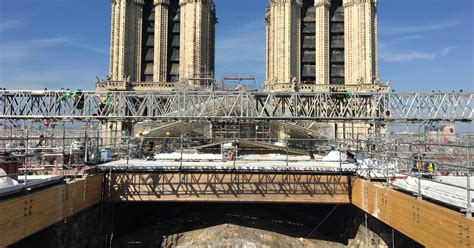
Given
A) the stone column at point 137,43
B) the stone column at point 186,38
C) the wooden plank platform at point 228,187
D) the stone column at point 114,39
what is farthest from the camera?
the stone column at point 137,43

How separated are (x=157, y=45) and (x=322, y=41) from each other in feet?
72.9

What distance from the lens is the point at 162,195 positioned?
13.7m

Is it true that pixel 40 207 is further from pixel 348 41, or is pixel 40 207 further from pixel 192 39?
pixel 348 41

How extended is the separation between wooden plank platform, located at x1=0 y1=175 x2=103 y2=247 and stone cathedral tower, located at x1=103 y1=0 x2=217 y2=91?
3401 cm

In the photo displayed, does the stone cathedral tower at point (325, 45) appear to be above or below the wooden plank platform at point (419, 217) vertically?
above

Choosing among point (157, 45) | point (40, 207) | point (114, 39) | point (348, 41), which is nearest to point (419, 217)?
point (40, 207)

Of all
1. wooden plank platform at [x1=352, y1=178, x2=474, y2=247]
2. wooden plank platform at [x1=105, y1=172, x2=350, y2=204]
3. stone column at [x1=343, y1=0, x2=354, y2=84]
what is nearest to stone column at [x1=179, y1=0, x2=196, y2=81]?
stone column at [x1=343, y1=0, x2=354, y2=84]

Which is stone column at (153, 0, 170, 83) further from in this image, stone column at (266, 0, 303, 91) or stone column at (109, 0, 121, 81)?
stone column at (266, 0, 303, 91)

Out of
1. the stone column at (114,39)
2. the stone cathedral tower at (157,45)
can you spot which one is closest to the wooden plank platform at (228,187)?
the stone cathedral tower at (157,45)

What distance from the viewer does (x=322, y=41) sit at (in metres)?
48.8

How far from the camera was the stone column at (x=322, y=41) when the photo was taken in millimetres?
48594

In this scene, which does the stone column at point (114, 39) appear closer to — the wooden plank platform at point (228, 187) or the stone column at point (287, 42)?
the stone column at point (287, 42)

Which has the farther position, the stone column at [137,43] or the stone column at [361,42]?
the stone column at [137,43]

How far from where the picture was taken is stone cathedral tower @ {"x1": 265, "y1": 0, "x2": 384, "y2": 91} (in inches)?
1865
